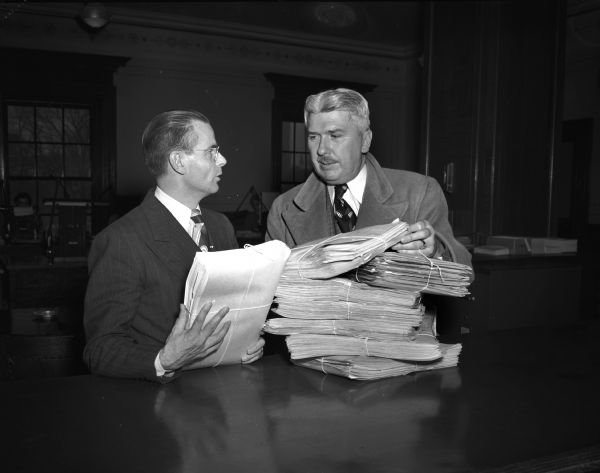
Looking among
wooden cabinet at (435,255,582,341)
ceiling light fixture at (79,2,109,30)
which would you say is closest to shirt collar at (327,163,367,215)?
wooden cabinet at (435,255,582,341)

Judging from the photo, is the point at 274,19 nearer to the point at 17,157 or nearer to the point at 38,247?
the point at 17,157

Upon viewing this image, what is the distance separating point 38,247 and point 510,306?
4.05 m

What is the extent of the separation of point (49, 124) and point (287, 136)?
3.68 metres

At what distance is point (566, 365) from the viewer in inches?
55.1

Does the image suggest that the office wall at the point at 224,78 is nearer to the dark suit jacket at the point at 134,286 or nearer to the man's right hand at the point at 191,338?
the dark suit jacket at the point at 134,286

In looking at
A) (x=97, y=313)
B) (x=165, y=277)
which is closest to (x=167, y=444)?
(x=97, y=313)

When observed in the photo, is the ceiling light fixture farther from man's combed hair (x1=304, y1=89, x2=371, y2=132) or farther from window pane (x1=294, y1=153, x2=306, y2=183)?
man's combed hair (x1=304, y1=89, x2=371, y2=132)

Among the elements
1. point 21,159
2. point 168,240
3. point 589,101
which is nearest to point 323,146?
point 168,240

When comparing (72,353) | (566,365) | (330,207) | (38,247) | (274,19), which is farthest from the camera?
(274,19)

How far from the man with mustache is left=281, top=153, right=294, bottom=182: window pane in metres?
7.96

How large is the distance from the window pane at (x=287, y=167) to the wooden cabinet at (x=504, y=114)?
4.71 meters

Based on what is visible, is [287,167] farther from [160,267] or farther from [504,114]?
[160,267]

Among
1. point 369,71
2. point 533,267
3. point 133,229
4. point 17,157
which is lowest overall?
point 533,267

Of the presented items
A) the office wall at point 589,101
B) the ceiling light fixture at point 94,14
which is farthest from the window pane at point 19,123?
the office wall at point 589,101
